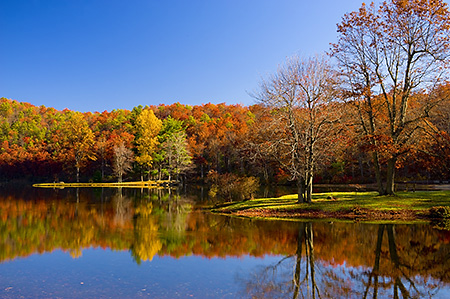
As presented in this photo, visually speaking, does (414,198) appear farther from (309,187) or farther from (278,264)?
(278,264)

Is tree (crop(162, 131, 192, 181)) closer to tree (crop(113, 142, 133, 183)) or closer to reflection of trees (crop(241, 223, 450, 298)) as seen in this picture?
tree (crop(113, 142, 133, 183))

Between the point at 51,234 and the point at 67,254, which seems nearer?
the point at 67,254

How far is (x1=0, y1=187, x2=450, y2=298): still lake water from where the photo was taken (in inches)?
352

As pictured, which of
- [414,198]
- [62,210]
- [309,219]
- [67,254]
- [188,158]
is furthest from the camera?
[188,158]

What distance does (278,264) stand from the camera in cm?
1130


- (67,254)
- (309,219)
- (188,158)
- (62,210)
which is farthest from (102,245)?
(188,158)

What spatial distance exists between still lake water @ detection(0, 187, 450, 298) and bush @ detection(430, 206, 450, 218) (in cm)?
322

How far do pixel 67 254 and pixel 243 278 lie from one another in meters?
7.11

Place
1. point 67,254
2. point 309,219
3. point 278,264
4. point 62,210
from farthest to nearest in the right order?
point 62,210 → point 309,219 → point 67,254 → point 278,264

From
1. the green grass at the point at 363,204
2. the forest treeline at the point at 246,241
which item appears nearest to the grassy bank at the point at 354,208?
the green grass at the point at 363,204

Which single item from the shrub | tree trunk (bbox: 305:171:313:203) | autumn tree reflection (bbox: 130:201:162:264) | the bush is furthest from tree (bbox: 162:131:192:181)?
the bush

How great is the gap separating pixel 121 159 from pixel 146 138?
20.4 feet

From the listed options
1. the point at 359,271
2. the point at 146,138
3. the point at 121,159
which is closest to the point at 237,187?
the point at 359,271

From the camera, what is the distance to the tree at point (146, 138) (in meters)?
66.0
